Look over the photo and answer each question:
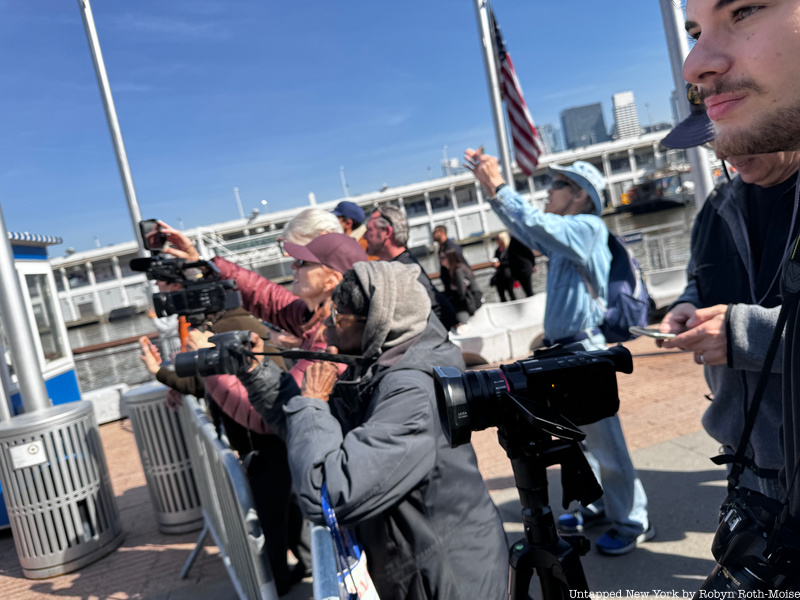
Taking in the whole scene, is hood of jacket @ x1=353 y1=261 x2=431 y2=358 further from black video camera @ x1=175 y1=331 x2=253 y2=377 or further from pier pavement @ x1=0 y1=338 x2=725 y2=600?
pier pavement @ x1=0 y1=338 x2=725 y2=600

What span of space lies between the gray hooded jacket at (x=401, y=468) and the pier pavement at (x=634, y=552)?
1.54m

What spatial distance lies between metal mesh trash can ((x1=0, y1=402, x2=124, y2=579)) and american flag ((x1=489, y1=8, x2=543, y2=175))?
286 inches

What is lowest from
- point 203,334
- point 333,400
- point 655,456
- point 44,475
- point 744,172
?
point 655,456

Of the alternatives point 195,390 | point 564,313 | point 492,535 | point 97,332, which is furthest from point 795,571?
point 97,332

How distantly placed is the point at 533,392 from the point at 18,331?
17.0 feet

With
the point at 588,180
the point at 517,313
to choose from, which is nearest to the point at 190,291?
the point at 588,180

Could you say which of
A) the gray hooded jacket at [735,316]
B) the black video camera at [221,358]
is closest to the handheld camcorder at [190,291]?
the black video camera at [221,358]

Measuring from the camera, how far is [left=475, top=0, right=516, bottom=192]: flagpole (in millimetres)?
10227

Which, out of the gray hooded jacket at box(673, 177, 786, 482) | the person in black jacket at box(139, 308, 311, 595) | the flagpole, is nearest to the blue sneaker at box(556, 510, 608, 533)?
the gray hooded jacket at box(673, 177, 786, 482)

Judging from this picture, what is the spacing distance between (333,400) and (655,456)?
3.42 m

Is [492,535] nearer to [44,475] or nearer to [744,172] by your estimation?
[744,172]

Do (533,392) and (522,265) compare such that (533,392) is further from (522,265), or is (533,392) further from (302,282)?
(522,265)

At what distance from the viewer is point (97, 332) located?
221ft

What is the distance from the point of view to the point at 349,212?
5.30 metres
